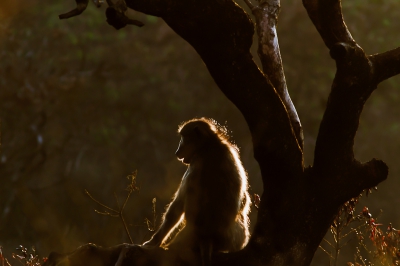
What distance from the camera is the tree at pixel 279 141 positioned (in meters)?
3.88

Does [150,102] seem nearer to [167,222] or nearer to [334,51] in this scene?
[167,222]

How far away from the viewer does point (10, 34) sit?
17734 mm

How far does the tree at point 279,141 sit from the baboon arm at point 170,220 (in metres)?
1.04

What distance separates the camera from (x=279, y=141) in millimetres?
4031

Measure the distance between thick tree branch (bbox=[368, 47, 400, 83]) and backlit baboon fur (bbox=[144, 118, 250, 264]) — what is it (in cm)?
137

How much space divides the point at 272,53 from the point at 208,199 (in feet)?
4.11

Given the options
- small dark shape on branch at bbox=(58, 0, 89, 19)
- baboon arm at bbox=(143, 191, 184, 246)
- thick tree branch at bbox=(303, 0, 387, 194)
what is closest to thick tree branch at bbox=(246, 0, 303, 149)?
thick tree branch at bbox=(303, 0, 387, 194)

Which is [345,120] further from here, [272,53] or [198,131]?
[198,131]

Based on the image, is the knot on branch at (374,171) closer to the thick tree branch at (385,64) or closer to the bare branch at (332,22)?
the thick tree branch at (385,64)

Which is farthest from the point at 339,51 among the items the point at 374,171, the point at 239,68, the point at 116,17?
the point at 116,17

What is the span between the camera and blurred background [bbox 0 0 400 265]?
54.6 ft

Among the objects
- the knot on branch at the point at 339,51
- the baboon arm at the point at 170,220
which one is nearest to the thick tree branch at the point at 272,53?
the knot on branch at the point at 339,51

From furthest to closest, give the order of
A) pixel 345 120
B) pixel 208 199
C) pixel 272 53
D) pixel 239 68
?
pixel 272 53 → pixel 208 199 → pixel 345 120 → pixel 239 68

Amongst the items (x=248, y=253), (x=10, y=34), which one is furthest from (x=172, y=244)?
(x=10, y=34)
